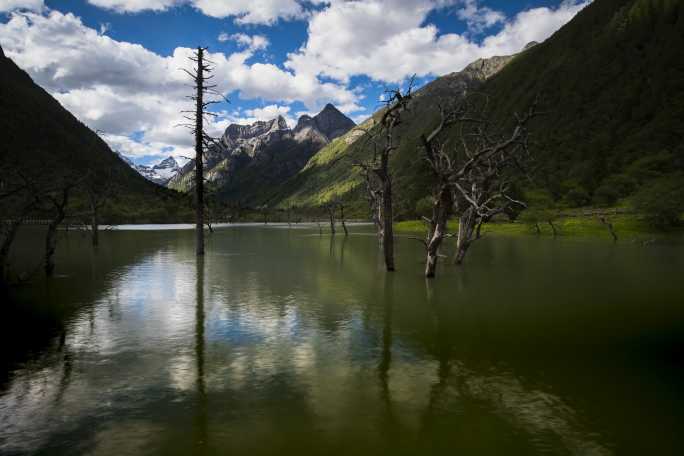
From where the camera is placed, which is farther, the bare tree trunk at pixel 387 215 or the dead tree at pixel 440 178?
the bare tree trunk at pixel 387 215

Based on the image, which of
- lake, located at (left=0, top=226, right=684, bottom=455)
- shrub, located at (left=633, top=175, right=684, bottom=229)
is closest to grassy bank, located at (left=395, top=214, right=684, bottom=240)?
shrub, located at (left=633, top=175, right=684, bottom=229)

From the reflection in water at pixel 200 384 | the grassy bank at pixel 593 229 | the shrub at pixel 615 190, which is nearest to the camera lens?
the reflection in water at pixel 200 384

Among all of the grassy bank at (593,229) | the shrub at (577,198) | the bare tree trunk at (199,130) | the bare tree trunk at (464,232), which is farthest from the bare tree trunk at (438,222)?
the shrub at (577,198)

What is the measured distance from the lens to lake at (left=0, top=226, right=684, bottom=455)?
9.27m

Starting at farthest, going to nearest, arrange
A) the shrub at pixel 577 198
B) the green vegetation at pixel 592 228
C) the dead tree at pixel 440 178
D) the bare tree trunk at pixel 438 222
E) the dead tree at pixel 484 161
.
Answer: the shrub at pixel 577 198, the green vegetation at pixel 592 228, the bare tree trunk at pixel 438 222, the dead tree at pixel 440 178, the dead tree at pixel 484 161

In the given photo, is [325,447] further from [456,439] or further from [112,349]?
[112,349]

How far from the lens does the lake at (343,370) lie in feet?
30.4

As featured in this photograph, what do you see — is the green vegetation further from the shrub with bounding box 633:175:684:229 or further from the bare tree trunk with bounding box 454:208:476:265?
the bare tree trunk with bounding box 454:208:476:265

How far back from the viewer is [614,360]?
1445 centimetres

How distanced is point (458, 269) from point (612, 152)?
606 feet

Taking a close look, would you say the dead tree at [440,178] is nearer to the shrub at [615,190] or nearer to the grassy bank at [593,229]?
the grassy bank at [593,229]

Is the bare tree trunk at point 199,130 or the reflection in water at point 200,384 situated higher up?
the bare tree trunk at point 199,130

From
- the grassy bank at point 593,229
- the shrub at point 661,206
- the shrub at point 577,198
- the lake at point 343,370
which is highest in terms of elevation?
the shrub at point 577,198

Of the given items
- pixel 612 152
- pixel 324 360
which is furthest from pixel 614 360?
pixel 612 152
